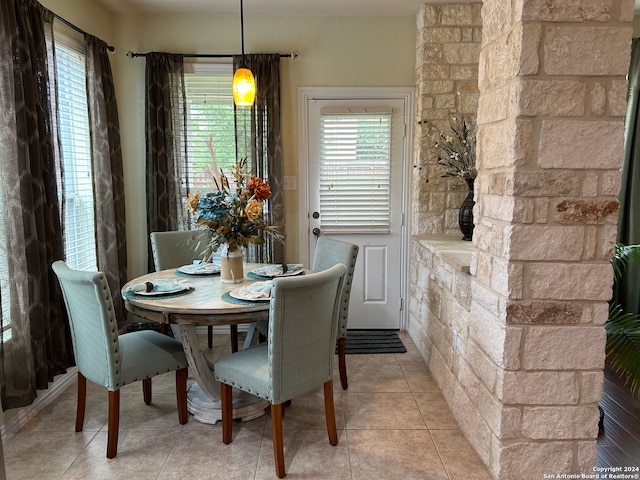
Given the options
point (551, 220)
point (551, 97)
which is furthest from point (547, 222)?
point (551, 97)

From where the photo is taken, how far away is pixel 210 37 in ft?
12.6

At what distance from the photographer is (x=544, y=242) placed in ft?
6.45

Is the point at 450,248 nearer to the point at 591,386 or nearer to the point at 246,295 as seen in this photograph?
the point at 591,386

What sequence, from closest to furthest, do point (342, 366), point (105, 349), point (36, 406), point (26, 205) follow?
point (105, 349) < point (26, 205) < point (36, 406) < point (342, 366)

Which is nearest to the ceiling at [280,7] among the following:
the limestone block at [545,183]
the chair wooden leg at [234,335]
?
the limestone block at [545,183]

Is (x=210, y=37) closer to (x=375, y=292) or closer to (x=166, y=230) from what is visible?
(x=166, y=230)

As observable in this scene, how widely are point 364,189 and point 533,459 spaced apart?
2.50m

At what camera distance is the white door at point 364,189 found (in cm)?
394

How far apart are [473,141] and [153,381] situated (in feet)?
9.63

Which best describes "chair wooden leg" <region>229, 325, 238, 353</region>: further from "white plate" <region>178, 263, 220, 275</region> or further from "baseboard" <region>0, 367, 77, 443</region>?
"baseboard" <region>0, 367, 77, 443</region>

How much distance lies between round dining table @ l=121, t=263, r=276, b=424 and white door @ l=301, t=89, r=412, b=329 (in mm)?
1294

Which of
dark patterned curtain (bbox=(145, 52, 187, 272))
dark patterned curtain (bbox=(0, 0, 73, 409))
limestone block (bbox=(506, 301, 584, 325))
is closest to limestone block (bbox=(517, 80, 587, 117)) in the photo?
limestone block (bbox=(506, 301, 584, 325))

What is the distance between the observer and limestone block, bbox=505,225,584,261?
6.43 feet

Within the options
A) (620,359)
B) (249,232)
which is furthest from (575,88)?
(249,232)
